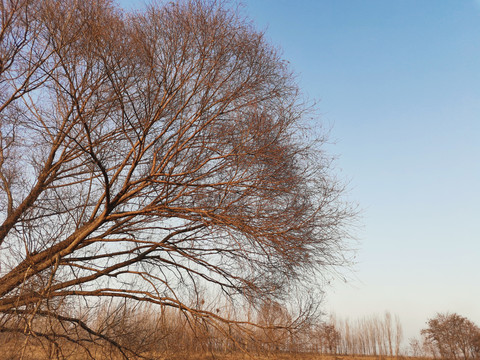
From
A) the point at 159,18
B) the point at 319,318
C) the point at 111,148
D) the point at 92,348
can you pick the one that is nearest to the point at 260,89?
the point at 159,18

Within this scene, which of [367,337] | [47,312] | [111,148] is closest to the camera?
[47,312]

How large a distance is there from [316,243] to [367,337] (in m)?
27.2

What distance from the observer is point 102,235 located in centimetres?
638

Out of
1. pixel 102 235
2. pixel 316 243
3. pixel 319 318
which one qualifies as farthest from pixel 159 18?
pixel 319 318

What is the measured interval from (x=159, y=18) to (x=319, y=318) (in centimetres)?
528

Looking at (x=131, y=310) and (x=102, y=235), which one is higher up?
(x=102, y=235)

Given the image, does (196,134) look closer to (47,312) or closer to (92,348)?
(47,312)

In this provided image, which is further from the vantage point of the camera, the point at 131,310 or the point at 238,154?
the point at 131,310

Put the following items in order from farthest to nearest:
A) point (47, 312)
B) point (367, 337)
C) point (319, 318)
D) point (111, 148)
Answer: point (367, 337) < point (111, 148) < point (319, 318) < point (47, 312)

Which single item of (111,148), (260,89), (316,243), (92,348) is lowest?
(92,348)

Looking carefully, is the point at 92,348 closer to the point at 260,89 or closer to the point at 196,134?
the point at 196,134

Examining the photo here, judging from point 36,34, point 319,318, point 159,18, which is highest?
point 159,18

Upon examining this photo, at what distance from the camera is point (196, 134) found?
240 inches

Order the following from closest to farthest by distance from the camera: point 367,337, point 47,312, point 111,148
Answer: point 47,312, point 111,148, point 367,337
